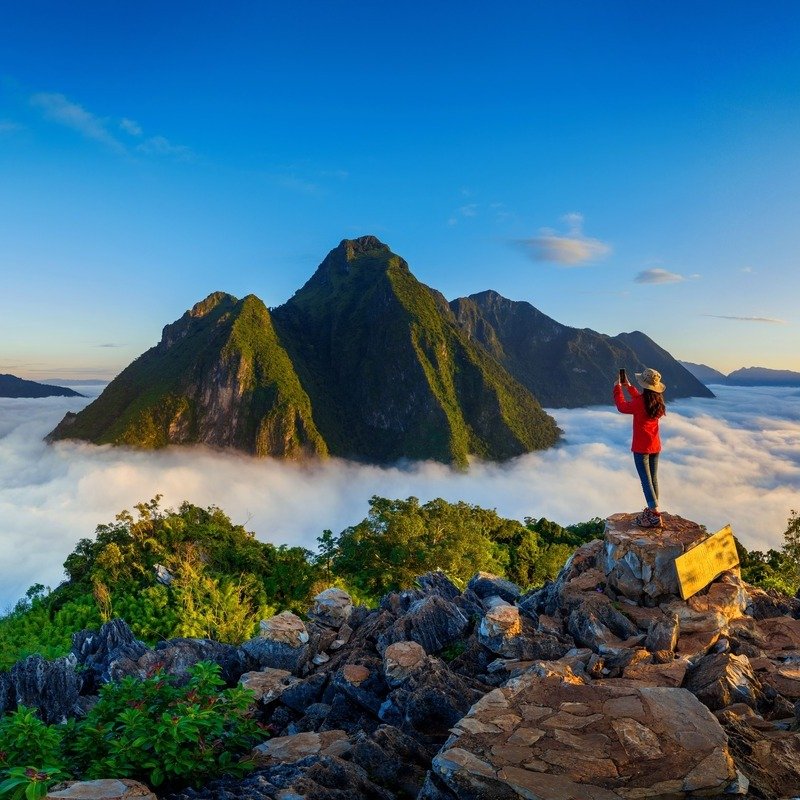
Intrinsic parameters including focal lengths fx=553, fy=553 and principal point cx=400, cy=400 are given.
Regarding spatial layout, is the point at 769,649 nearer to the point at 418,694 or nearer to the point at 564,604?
the point at 564,604

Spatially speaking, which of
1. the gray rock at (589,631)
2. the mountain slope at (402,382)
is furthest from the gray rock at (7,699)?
the mountain slope at (402,382)

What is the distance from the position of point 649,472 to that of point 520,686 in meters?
5.68

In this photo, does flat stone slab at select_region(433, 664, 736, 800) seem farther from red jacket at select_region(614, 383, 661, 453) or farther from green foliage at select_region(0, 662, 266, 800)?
red jacket at select_region(614, 383, 661, 453)

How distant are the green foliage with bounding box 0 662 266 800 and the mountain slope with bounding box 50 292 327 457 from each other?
153m

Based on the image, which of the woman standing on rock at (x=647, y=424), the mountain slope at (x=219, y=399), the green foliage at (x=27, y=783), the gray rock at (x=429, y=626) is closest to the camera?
the green foliage at (x=27, y=783)

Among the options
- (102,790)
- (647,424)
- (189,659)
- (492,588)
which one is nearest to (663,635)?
(647,424)

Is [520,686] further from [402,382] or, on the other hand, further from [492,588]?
[402,382]

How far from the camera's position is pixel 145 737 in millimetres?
5309

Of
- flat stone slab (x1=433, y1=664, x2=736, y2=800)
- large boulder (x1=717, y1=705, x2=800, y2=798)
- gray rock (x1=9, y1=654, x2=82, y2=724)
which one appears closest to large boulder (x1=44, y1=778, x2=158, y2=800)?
flat stone slab (x1=433, y1=664, x2=736, y2=800)

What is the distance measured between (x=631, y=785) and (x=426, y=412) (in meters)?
161

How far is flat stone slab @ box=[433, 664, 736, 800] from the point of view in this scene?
483cm

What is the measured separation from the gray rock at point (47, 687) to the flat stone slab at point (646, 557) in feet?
34.5

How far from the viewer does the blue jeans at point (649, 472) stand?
1055 cm

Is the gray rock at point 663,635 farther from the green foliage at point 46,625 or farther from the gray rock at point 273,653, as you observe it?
the green foliage at point 46,625
